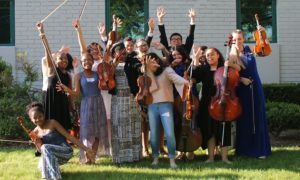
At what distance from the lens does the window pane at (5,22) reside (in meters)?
11.4

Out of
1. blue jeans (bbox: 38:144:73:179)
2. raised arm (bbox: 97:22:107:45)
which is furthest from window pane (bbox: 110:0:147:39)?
blue jeans (bbox: 38:144:73:179)

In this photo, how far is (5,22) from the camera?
37.5 feet

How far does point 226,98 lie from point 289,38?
6.03m

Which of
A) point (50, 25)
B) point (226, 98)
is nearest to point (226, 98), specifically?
point (226, 98)

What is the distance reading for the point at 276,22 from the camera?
466 inches

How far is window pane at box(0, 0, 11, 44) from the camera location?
448 inches

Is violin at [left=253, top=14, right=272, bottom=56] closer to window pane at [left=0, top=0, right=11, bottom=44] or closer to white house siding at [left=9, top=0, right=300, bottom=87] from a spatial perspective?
white house siding at [left=9, top=0, right=300, bottom=87]

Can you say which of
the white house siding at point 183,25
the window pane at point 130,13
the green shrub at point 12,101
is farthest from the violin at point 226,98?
the window pane at point 130,13

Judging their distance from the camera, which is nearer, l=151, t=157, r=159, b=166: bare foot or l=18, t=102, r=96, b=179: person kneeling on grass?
l=18, t=102, r=96, b=179: person kneeling on grass

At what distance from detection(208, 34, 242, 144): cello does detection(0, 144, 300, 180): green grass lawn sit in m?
0.67

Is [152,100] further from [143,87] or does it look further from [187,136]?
[187,136]

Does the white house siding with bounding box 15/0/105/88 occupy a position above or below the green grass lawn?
above

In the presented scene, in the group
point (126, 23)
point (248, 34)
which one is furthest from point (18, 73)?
point (248, 34)

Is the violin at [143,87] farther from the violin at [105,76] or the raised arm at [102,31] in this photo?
the raised arm at [102,31]
